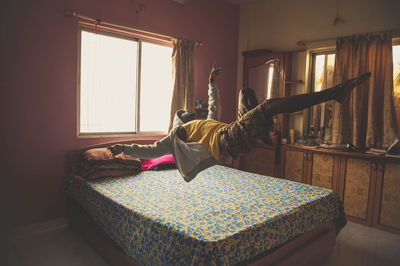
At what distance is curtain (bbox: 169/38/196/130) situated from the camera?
4.16 metres

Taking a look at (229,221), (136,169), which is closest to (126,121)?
(136,169)

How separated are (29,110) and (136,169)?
1.31 meters

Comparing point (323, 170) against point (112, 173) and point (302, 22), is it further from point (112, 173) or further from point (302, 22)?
point (112, 173)

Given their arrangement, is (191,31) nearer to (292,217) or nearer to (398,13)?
(398,13)

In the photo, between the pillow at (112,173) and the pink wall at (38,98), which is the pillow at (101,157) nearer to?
the pillow at (112,173)

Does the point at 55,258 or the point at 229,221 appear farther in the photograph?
the point at 55,258

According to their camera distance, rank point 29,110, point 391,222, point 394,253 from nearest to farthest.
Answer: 1. point 394,253
2. point 29,110
3. point 391,222

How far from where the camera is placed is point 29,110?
3004 millimetres

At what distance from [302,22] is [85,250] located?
4.31 m

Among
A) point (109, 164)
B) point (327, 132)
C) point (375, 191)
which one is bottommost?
point (375, 191)

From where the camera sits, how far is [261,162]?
181 inches

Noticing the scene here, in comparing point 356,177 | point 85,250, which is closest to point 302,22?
point 356,177

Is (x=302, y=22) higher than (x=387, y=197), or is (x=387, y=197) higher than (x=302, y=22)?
(x=302, y=22)

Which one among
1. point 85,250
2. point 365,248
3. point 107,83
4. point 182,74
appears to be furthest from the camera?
point 182,74
